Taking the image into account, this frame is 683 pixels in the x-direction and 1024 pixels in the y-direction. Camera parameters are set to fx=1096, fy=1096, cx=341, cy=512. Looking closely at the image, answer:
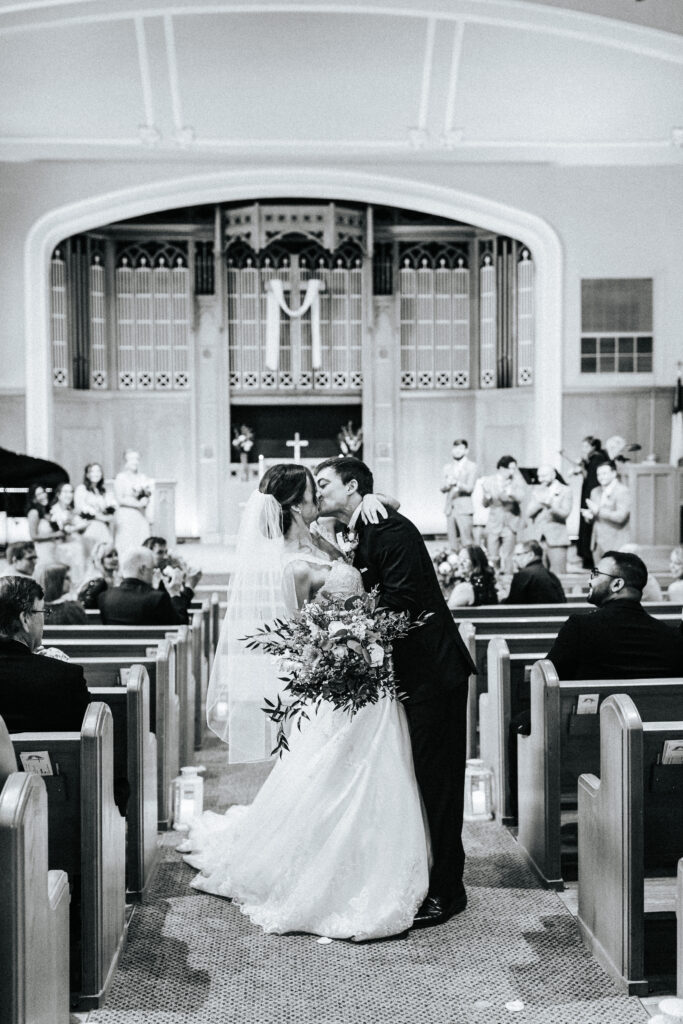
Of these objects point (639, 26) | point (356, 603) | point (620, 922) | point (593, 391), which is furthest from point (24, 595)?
point (593, 391)

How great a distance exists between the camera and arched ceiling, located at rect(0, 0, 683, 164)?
11586mm

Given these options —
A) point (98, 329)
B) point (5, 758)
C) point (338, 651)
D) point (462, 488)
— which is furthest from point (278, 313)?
point (5, 758)

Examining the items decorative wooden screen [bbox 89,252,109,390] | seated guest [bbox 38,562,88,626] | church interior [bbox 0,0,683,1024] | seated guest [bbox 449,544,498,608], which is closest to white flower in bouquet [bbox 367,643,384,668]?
seated guest [bbox 38,562,88,626]

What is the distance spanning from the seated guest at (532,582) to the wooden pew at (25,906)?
434cm

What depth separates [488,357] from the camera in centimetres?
1543

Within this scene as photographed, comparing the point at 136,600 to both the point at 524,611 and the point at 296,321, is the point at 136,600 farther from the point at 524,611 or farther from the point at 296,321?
the point at 296,321

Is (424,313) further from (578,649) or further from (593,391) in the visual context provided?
(578,649)

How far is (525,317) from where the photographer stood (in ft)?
48.3

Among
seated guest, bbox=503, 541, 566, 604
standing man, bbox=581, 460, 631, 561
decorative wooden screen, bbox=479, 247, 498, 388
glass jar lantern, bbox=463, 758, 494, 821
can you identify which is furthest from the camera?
decorative wooden screen, bbox=479, 247, 498, 388

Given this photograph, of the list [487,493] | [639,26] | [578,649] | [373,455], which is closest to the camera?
[578,649]

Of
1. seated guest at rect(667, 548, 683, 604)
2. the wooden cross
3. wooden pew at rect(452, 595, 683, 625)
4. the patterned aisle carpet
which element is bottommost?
the patterned aisle carpet

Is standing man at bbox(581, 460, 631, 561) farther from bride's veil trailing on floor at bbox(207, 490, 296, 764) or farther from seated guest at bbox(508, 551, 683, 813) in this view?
bride's veil trailing on floor at bbox(207, 490, 296, 764)

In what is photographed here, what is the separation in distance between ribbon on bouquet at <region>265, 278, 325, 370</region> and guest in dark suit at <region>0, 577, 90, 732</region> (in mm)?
12175

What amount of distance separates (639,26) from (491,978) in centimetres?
Result: 844
